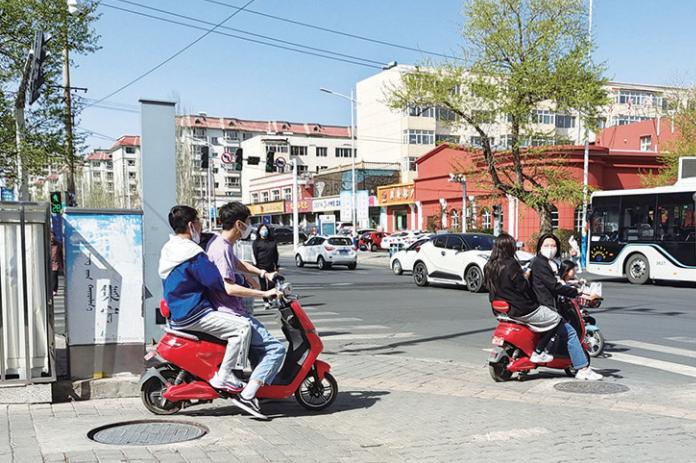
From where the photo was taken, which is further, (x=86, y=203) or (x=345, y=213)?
(x=86, y=203)

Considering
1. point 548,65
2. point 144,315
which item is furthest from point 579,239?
point 144,315

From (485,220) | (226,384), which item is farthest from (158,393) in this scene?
(485,220)

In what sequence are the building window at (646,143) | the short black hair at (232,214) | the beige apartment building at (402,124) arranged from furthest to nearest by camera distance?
the beige apartment building at (402,124) → the building window at (646,143) → the short black hair at (232,214)

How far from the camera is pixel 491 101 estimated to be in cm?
2528

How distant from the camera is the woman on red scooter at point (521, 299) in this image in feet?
22.4

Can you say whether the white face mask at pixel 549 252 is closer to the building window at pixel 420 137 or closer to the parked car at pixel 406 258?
the parked car at pixel 406 258

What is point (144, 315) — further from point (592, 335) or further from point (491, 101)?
point (491, 101)

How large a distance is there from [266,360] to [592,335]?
5.13 metres

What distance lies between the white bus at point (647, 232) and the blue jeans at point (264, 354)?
16.6 meters

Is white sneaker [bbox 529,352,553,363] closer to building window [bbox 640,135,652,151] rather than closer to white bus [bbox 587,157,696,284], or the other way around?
white bus [bbox 587,157,696,284]

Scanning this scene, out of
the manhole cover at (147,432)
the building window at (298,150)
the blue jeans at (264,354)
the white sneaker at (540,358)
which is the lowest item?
the manhole cover at (147,432)

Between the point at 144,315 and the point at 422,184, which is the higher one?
the point at 422,184

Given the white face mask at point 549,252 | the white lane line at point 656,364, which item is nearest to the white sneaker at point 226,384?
the white face mask at point 549,252

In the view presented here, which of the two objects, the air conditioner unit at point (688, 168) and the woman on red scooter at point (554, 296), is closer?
the woman on red scooter at point (554, 296)
